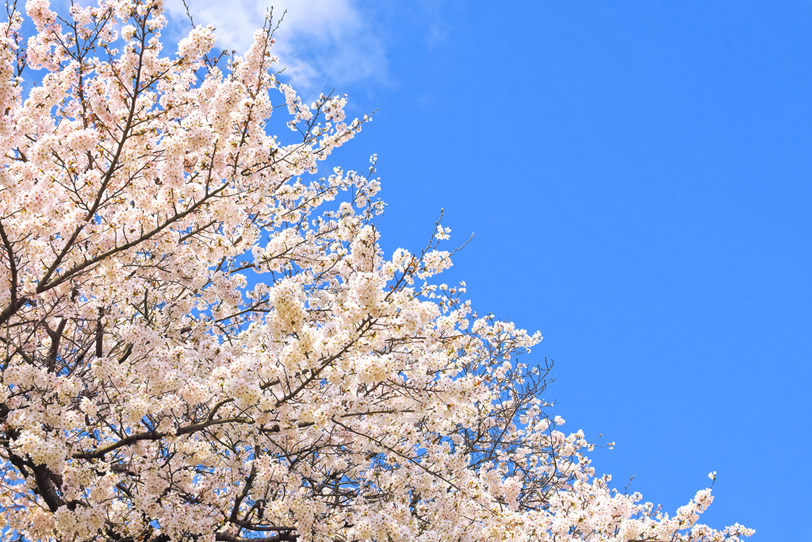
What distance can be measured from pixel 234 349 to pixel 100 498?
2185 mm

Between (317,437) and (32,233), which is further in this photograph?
(317,437)

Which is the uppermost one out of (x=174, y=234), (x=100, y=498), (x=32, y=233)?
(x=174, y=234)

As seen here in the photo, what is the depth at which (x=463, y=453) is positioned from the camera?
823cm

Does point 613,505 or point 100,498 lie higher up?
point 613,505

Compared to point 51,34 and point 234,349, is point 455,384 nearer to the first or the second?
point 234,349

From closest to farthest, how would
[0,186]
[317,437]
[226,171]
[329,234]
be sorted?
[0,186] → [317,437] → [226,171] → [329,234]

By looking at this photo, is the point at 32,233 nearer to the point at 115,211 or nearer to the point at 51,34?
the point at 115,211

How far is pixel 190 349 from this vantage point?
7.23 metres

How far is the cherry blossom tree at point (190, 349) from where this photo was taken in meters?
5.89

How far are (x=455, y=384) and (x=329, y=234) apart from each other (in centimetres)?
459

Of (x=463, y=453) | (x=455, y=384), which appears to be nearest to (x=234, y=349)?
(x=455, y=384)

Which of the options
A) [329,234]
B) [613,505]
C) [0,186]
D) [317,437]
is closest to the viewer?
[0,186]

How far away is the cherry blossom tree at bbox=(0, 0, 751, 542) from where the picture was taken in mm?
5887

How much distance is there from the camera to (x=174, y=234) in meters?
7.05
